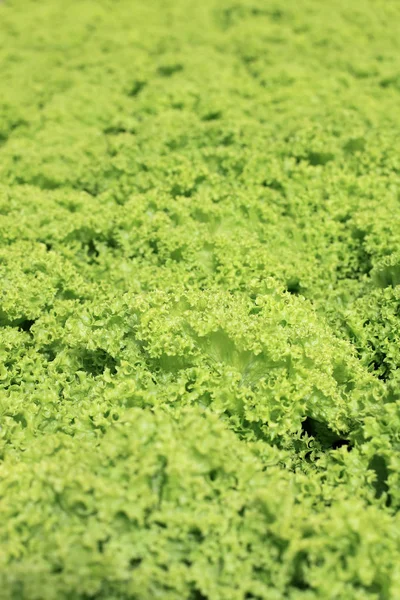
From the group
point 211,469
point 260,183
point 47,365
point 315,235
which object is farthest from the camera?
point 260,183

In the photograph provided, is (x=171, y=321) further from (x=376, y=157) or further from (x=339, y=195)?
(x=376, y=157)

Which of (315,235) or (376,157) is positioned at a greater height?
(376,157)

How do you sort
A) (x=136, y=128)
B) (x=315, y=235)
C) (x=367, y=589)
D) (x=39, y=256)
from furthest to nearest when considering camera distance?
(x=136, y=128) < (x=315, y=235) < (x=39, y=256) < (x=367, y=589)

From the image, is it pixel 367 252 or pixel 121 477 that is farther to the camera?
pixel 367 252

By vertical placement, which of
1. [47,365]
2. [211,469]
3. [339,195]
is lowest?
[47,365]

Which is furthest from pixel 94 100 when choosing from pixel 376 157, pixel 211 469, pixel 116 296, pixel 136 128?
pixel 211 469

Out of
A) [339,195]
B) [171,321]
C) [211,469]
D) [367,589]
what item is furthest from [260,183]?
[367,589]

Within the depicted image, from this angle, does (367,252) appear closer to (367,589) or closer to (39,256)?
(39,256)
